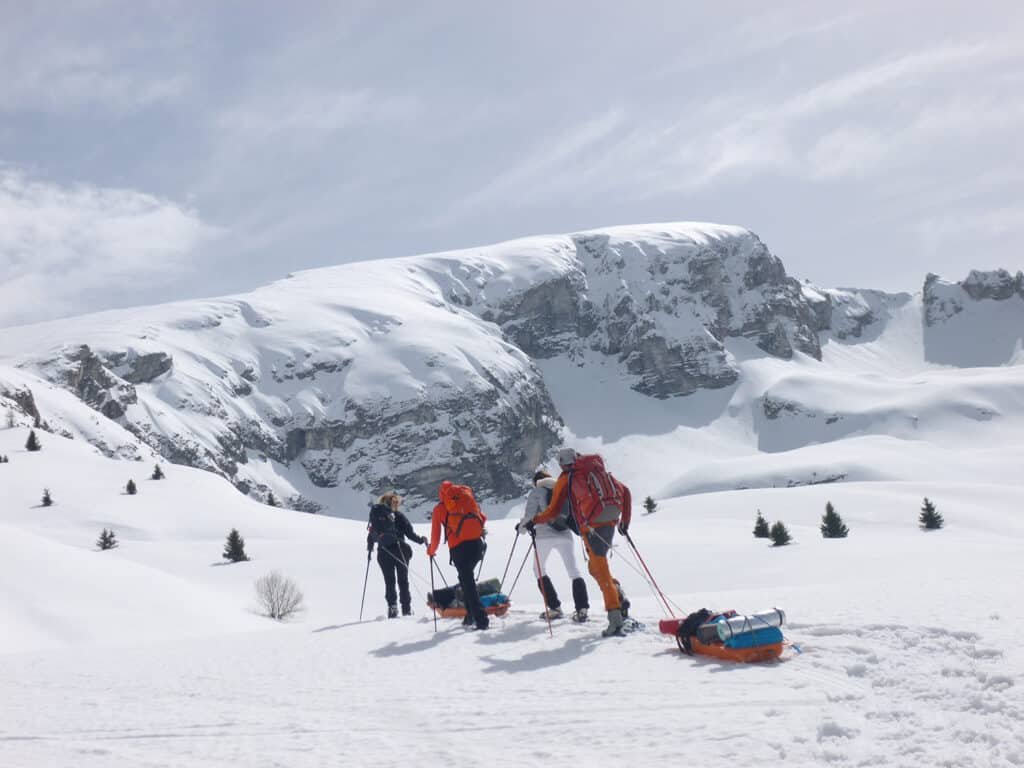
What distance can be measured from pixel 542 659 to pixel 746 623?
78.9 inches

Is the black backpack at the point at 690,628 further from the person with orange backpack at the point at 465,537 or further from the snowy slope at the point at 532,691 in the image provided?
the person with orange backpack at the point at 465,537

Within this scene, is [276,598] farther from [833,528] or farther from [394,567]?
[833,528]

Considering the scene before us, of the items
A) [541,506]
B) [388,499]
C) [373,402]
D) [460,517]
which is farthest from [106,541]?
Answer: [373,402]

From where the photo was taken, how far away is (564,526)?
31.1ft

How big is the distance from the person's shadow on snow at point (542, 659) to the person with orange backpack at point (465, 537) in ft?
6.70

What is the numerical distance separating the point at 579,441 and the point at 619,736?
18324 centimetres

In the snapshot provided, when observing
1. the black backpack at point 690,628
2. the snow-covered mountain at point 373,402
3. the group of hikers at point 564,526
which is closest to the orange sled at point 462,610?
the group of hikers at point 564,526

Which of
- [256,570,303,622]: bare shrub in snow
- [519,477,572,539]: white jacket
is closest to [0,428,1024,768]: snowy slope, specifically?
[519,477,572,539]: white jacket

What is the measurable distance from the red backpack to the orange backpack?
71.4 inches

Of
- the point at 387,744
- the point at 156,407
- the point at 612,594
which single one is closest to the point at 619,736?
the point at 387,744

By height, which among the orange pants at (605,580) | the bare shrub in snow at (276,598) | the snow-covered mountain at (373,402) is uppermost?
the snow-covered mountain at (373,402)

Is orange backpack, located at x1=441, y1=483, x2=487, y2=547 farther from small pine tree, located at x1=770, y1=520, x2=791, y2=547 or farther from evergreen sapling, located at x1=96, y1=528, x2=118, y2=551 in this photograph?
evergreen sapling, located at x1=96, y1=528, x2=118, y2=551

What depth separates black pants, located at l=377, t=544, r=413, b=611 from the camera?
12.6 m

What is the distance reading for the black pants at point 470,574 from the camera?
1005cm
